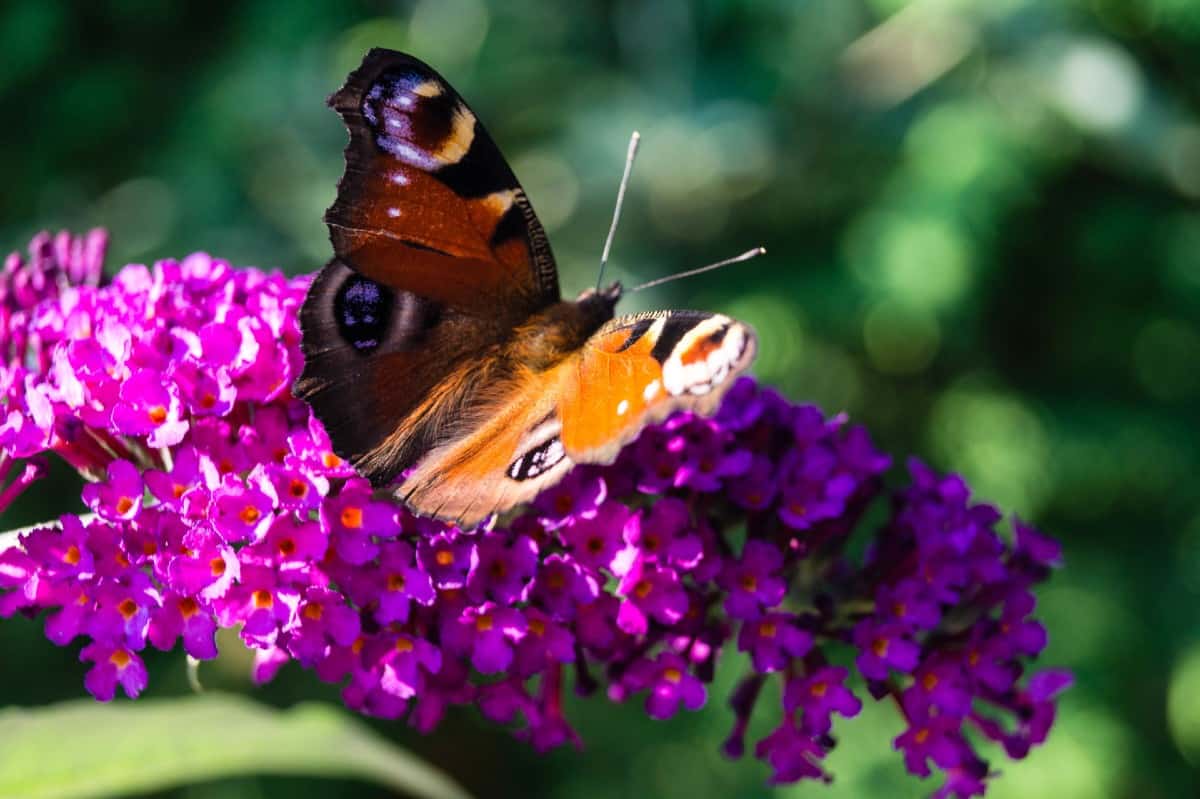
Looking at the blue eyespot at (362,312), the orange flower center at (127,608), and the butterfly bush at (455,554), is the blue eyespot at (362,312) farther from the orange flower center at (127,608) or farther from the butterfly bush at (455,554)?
the orange flower center at (127,608)

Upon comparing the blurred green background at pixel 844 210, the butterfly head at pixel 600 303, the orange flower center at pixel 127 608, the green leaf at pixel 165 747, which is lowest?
the blurred green background at pixel 844 210

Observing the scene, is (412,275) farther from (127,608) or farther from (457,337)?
(127,608)

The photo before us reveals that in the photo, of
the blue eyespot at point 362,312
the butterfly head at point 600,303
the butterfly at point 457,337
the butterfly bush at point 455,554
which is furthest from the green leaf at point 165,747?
the butterfly head at point 600,303

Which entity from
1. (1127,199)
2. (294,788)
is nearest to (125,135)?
(294,788)

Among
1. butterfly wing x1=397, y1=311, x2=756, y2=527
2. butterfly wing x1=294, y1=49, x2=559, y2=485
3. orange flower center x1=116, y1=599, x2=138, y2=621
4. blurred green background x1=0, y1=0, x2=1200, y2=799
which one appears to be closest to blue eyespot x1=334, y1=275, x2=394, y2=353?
butterfly wing x1=294, y1=49, x2=559, y2=485

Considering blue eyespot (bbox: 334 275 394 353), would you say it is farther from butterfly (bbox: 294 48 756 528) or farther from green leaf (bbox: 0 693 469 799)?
green leaf (bbox: 0 693 469 799)

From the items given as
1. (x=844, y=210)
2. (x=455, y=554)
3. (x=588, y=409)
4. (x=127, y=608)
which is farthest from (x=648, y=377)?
(x=844, y=210)
